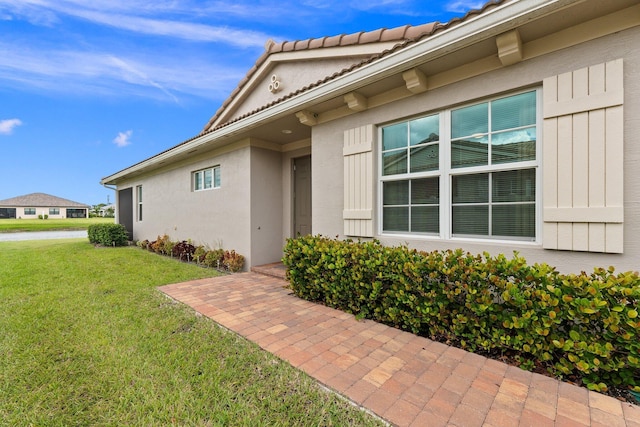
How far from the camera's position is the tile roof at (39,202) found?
57.8 m

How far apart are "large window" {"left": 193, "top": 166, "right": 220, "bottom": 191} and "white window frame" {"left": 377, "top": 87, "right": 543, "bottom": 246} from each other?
557 centimetres

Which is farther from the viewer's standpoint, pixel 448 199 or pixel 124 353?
pixel 448 199

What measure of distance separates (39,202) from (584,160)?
3342 inches

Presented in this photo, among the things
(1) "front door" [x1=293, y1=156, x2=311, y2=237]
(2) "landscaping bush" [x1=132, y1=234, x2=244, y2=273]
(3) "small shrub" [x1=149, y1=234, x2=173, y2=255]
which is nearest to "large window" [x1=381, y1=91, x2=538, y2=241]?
(1) "front door" [x1=293, y1=156, x2=311, y2=237]

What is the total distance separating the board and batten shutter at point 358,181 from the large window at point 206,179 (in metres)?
4.91

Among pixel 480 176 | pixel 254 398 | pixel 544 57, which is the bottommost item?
pixel 254 398

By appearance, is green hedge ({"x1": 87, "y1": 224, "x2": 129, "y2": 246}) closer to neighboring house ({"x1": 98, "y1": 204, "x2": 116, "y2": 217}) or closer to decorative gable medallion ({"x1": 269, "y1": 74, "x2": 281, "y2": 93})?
decorative gable medallion ({"x1": 269, "y1": 74, "x2": 281, "y2": 93})

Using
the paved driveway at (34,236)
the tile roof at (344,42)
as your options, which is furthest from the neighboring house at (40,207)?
the tile roof at (344,42)

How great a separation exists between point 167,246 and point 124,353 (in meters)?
7.51

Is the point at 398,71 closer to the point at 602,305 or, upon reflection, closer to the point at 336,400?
the point at 602,305

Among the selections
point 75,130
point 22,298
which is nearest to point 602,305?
point 22,298

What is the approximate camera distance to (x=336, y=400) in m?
2.19

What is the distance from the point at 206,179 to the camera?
345 inches

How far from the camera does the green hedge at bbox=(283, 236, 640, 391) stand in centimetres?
225
